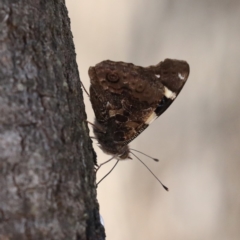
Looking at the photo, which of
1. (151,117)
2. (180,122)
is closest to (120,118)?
(151,117)

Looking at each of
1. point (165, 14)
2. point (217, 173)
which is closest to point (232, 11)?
point (165, 14)

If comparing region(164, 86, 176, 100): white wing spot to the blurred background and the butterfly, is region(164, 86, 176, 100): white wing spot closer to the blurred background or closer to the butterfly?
the butterfly

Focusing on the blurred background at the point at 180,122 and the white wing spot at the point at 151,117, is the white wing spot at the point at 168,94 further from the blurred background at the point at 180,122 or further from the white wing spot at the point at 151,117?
the blurred background at the point at 180,122

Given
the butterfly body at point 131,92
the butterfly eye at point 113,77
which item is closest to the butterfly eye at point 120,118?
the butterfly body at point 131,92

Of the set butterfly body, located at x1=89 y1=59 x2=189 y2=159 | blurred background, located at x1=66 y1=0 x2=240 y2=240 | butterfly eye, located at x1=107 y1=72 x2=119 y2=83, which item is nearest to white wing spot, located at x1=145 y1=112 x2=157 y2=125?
butterfly body, located at x1=89 y1=59 x2=189 y2=159

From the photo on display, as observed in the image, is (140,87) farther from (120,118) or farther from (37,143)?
(37,143)

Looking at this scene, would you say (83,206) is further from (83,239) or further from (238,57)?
(238,57)
